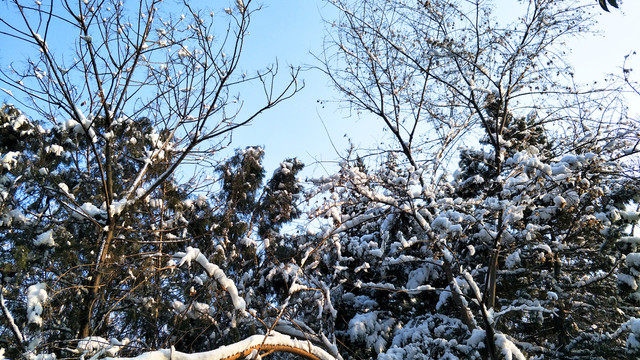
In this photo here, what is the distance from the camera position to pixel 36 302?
3812mm

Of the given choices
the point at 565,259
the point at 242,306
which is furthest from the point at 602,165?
the point at 565,259

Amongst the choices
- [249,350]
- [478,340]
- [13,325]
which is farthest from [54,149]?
[478,340]

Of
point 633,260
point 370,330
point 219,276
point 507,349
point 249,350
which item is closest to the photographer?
point 249,350

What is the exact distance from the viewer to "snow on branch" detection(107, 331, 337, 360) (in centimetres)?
204

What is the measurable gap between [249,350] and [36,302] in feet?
8.82

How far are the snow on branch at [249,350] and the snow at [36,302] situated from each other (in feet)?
8.13

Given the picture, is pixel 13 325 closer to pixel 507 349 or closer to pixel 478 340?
pixel 478 340

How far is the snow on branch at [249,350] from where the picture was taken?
2.04 metres

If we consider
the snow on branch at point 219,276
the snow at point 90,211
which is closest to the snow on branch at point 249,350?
the snow on branch at point 219,276

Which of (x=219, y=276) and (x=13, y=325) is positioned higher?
(x=219, y=276)

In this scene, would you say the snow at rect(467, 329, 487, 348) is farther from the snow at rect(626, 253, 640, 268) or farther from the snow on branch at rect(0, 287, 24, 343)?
the snow on branch at rect(0, 287, 24, 343)

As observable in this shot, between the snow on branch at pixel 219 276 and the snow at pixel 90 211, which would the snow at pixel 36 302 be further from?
the snow on branch at pixel 219 276

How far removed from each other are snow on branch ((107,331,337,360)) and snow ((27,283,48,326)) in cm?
248

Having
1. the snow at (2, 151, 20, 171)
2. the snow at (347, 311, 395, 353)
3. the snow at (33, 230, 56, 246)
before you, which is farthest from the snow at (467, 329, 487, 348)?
the snow at (2, 151, 20, 171)
